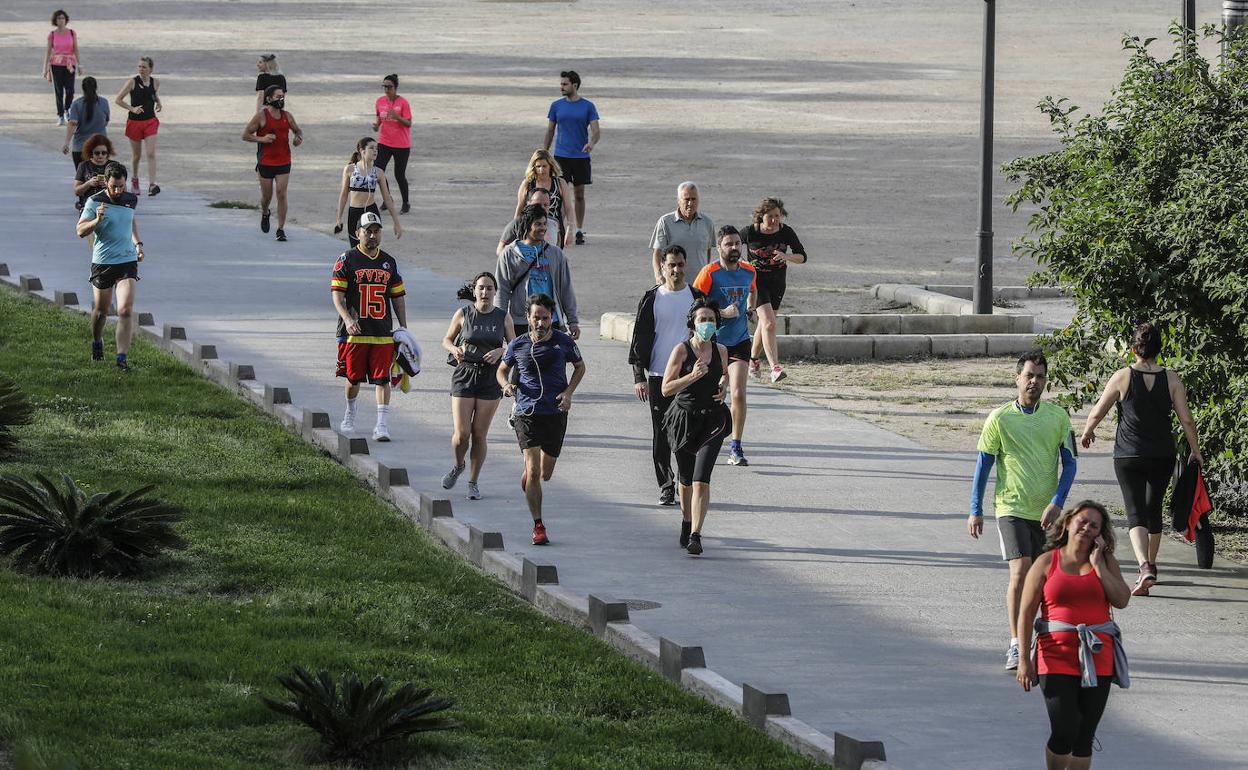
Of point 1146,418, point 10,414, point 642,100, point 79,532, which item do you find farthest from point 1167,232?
point 642,100

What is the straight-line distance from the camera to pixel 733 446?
13.9 meters

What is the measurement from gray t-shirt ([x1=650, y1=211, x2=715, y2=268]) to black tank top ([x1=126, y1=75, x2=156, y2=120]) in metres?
12.8

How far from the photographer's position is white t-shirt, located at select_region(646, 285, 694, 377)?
12.6 meters

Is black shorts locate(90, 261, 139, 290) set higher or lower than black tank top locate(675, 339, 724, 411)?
higher

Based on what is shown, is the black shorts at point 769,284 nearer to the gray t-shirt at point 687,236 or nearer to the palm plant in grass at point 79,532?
the gray t-shirt at point 687,236

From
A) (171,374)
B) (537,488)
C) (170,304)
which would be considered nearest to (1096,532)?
(537,488)

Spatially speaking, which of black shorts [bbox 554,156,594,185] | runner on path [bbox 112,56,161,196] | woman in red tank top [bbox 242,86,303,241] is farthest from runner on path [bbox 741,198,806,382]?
runner on path [bbox 112,56,161,196]

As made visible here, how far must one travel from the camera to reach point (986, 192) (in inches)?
740

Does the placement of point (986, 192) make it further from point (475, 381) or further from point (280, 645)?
point (280, 645)

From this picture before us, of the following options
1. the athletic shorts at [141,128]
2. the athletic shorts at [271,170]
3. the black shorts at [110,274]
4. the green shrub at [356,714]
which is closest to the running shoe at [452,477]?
the black shorts at [110,274]

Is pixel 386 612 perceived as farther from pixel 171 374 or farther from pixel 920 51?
pixel 920 51

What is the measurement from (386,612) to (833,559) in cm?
298

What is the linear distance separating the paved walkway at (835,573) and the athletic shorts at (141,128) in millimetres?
8074

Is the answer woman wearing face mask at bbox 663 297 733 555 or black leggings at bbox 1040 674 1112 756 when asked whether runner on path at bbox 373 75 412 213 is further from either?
black leggings at bbox 1040 674 1112 756
